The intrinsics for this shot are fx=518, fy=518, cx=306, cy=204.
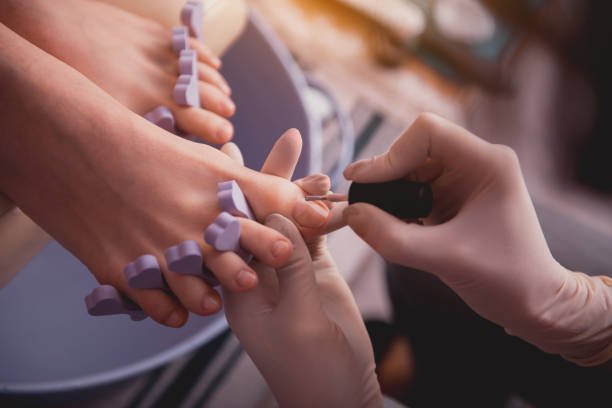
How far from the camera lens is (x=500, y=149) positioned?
484 mm

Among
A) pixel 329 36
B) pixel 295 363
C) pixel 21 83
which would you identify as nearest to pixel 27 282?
pixel 21 83

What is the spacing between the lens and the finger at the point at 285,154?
0.57 meters

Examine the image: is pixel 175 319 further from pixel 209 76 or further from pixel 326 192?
pixel 209 76

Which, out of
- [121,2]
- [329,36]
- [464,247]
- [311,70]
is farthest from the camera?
[329,36]

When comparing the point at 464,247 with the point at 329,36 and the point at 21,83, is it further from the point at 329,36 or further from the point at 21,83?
the point at 329,36

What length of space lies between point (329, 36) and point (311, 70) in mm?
156

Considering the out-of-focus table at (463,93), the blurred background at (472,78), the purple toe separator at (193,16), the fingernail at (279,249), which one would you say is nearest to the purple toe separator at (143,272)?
the fingernail at (279,249)

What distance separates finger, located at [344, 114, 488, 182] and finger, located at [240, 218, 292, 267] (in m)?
0.10

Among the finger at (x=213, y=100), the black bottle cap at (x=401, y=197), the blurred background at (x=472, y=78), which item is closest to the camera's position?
the black bottle cap at (x=401, y=197)

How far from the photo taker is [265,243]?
51 cm

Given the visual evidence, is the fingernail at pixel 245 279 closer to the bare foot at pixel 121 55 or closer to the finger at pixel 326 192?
the finger at pixel 326 192

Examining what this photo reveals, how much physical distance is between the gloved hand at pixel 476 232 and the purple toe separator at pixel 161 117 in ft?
0.84

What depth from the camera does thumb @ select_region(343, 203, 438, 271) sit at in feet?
1.53

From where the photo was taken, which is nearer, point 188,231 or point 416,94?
point 188,231
